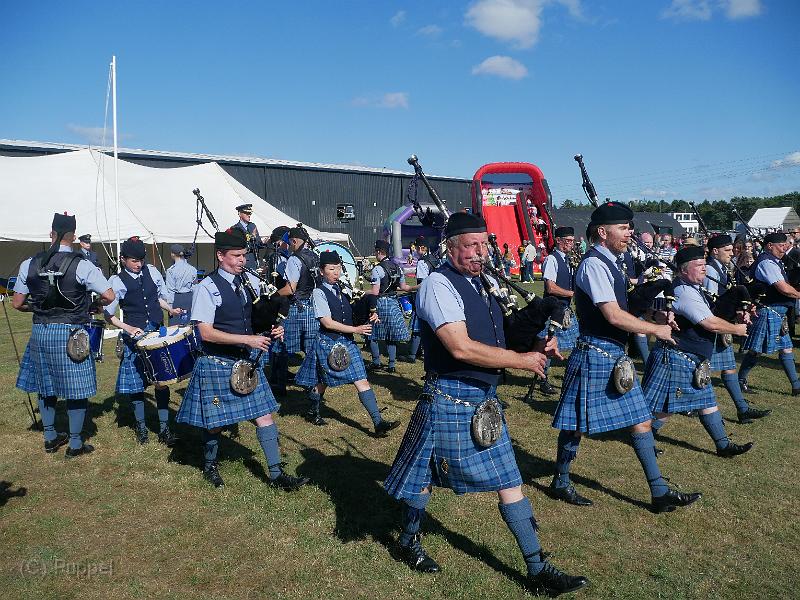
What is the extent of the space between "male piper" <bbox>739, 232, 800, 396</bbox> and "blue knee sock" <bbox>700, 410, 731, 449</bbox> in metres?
2.69

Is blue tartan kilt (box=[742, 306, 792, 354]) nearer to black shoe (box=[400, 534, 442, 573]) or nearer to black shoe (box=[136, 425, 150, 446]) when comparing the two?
black shoe (box=[400, 534, 442, 573])

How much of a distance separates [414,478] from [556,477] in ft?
5.79

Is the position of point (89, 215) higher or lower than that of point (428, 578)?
higher

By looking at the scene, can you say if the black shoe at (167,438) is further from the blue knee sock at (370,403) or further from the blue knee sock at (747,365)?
the blue knee sock at (747,365)

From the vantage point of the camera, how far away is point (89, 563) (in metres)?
3.79

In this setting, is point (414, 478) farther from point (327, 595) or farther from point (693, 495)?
point (693, 495)

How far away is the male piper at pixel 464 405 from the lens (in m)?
3.21

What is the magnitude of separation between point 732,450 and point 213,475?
4.69 metres

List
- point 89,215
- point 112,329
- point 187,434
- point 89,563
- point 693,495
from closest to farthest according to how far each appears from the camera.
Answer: point 89,563 → point 693,495 → point 187,434 → point 112,329 → point 89,215

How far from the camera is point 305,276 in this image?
8.01 m

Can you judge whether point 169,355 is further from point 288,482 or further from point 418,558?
point 418,558

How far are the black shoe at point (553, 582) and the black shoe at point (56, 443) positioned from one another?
4.83m

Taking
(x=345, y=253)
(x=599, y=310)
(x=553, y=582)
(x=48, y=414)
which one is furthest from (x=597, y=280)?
(x=345, y=253)

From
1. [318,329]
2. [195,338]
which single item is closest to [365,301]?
[318,329]
